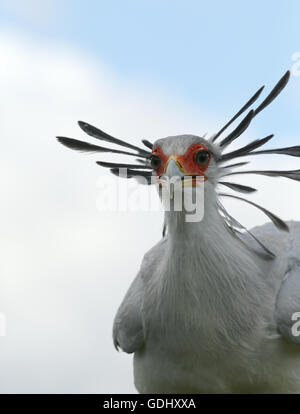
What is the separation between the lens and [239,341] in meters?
4.68

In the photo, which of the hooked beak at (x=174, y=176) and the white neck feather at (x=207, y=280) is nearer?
the hooked beak at (x=174, y=176)

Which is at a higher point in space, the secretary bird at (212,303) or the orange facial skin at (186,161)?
the orange facial skin at (186,161)

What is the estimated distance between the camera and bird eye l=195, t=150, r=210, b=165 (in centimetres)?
459

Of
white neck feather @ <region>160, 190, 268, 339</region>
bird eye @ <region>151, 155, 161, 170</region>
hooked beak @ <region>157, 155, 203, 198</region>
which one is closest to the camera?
hooked beak @ <region>157, 155, 203, 198</region>

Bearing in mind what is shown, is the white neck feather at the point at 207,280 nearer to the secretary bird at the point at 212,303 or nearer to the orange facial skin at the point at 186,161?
the secretary bird at the point at 212,303

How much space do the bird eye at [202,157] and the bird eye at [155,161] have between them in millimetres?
259

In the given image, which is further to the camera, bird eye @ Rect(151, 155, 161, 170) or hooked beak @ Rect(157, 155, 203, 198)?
bird eye @ Rect(151, 155, 161, 170)

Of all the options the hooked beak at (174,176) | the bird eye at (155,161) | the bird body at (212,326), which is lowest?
the bird body at (212,326)

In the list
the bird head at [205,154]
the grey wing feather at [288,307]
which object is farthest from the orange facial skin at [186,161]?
the grey wing feather at [288,307]

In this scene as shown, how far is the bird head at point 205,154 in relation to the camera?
14.9 ft

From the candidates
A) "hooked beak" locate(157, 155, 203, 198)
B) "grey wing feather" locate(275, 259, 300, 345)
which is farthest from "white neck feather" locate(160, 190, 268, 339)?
"hooked beak" locate(157, 155, 203, 198)

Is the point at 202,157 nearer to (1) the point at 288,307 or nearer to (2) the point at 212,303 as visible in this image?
(2) the point at 212,303

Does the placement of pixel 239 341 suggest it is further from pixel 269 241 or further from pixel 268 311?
pixel 269 241

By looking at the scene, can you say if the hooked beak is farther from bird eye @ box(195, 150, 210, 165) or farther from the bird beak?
bird eye @ box(195, 150, 210, 165)
